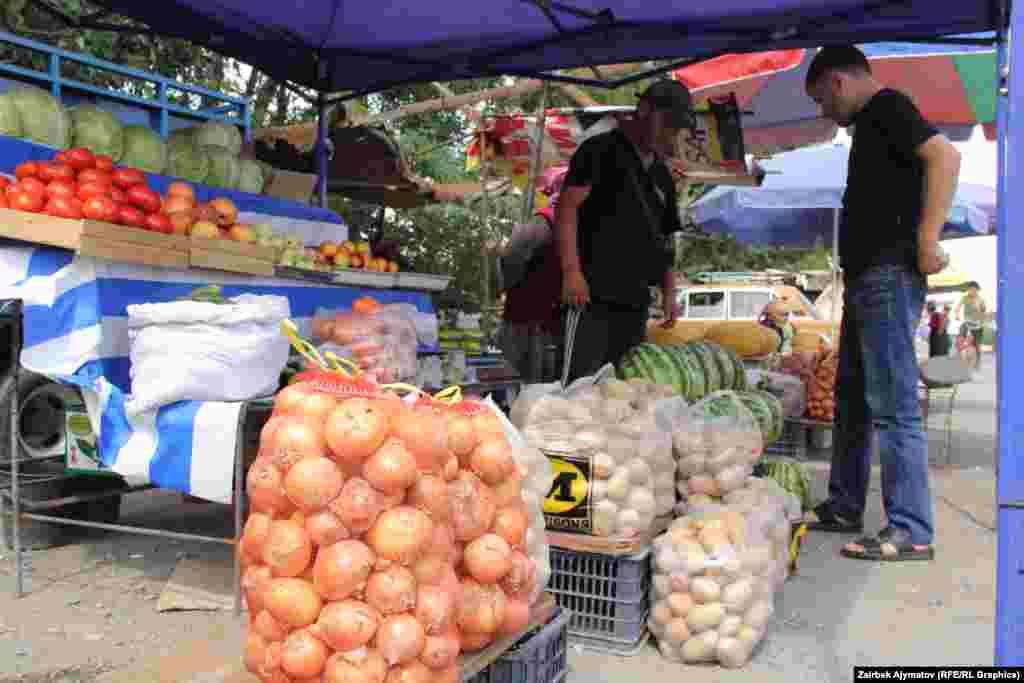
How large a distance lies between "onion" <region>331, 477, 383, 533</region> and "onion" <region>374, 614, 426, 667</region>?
208 millimetres

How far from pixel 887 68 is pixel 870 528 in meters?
4.64

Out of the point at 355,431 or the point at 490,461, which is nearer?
the point at 355,431

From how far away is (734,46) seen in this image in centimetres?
548

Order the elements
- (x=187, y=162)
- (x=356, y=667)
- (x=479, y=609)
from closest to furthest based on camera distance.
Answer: (x=356, y=667)
(x=479, y=609)
(x=187, y=162)

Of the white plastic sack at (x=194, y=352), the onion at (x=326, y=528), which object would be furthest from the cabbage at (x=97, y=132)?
the onion at (x=326, y=528)

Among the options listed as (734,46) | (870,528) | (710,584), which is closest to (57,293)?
(710,584)

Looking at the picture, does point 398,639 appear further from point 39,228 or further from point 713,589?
point 39,228

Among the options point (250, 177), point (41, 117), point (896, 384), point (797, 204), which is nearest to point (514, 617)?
point (896, 384)

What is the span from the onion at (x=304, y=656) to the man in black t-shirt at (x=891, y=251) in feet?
10.7

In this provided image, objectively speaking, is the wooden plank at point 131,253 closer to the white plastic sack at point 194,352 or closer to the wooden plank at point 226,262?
the wooden plank at point 226,262

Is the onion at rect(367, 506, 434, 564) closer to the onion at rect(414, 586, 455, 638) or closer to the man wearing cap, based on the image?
the onion at rect(414, 586, 455, 638)

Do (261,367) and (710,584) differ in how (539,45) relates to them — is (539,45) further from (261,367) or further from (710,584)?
(710,584)

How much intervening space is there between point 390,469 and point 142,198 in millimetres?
2731

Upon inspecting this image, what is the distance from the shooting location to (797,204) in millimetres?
10352
